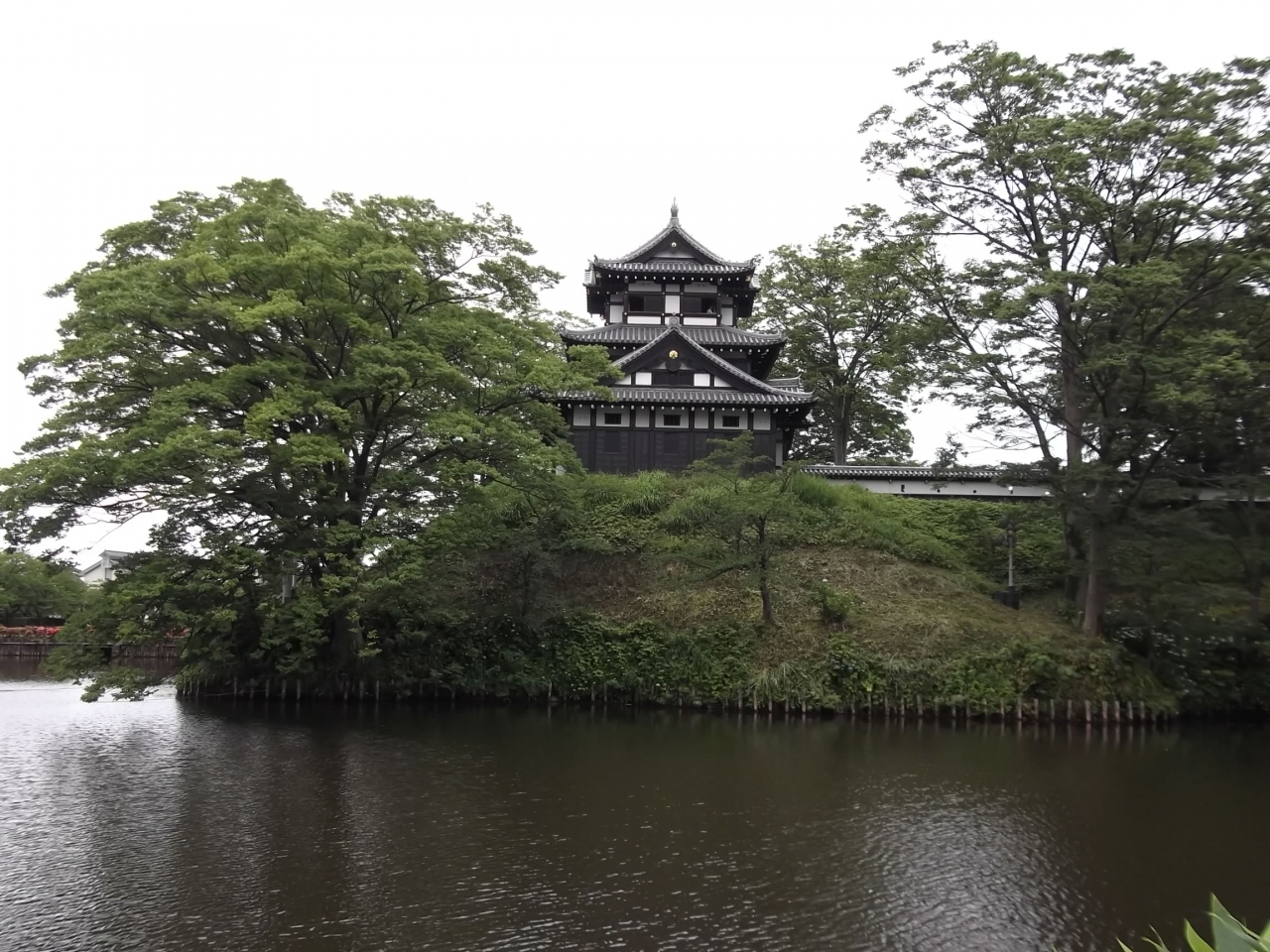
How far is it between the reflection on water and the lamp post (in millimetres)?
6573

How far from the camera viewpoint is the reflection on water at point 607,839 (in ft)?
25.3

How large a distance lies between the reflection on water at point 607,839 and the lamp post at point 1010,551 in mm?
Result: 6573

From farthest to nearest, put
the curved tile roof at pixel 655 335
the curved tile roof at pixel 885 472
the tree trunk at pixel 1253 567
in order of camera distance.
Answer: the curved tile roof at pixel 655 335 → the curved tile roof at pixel 885 472 → the tree trunk at pixel 1253 567

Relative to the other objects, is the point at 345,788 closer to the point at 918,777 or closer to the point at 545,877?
the point at 545,877

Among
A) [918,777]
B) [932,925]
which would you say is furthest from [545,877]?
[918,777]

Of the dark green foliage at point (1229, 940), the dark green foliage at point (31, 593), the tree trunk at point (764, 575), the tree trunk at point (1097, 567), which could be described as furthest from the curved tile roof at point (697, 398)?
the dark green foliage at point (1229, 940)

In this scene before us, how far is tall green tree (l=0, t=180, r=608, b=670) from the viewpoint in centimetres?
1706

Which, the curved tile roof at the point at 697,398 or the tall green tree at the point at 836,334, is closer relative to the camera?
the curved tile roof at the point at 697,398

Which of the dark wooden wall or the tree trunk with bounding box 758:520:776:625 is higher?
the dark wooden wall

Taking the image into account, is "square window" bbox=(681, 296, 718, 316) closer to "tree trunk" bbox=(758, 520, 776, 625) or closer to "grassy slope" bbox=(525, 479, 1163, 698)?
"grassy slope" bbox=(525, 479, 1163, 698)

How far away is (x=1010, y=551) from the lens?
23688 mm

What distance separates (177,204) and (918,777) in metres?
20.0

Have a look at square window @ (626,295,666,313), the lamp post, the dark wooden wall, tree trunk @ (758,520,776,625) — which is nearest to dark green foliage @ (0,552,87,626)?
the dark wooden wall

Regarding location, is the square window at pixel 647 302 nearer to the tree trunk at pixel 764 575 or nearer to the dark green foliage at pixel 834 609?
the tree trunk at pixel 764 575
